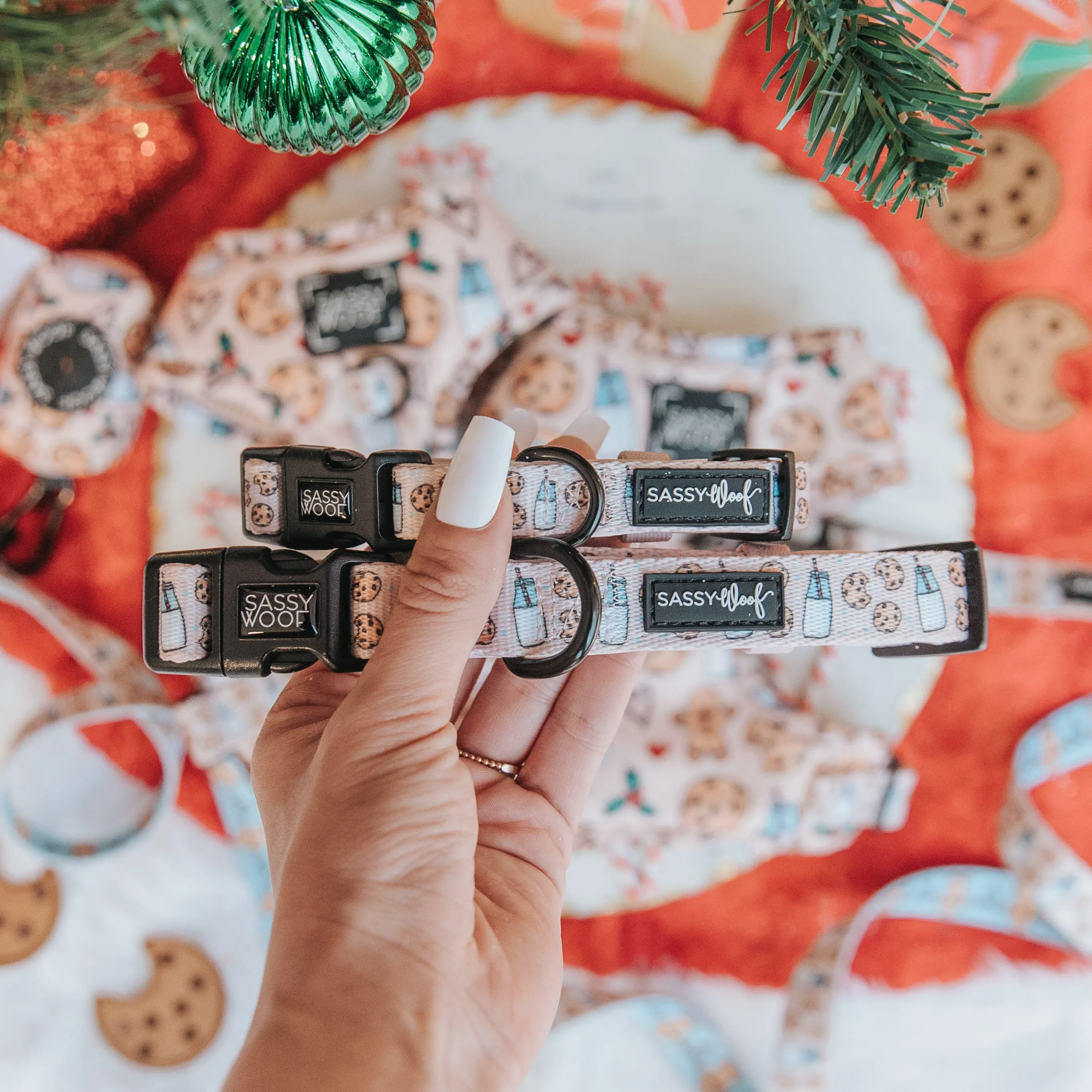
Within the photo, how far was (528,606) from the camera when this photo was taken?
2.27ft

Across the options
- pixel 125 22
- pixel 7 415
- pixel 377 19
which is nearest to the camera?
pixel 377 19

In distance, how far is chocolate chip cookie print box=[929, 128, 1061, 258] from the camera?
1259 mm

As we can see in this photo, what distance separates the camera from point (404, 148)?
1.24 metres

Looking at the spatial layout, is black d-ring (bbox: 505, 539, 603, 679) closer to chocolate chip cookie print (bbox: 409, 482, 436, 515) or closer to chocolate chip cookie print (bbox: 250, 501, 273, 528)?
chocolate chip cookie print (bbox: 409, 482, 436, 515)

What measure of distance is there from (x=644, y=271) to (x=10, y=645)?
3.90ft

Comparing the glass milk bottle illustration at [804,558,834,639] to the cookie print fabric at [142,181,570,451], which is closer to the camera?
the glass milk bottle illustration at [804,558,834,639]

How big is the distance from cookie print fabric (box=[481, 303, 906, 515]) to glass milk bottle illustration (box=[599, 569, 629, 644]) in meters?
0.45

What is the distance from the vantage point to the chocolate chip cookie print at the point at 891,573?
0.72m

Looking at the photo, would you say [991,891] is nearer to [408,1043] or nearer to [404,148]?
[408,1043]

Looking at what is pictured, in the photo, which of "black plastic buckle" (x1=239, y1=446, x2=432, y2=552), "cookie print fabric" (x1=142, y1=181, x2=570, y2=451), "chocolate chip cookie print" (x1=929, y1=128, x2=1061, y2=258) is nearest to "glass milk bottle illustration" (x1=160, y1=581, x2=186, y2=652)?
"black plastic buckle" (x1=239, y1=446, x2=432, y2=552)

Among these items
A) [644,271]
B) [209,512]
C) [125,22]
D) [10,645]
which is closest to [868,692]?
[644,271]

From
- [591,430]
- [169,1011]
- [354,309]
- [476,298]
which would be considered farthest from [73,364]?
[169,1011]

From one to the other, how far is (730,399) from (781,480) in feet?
1.43

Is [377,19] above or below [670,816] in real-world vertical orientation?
above
